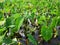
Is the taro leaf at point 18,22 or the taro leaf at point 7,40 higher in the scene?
the taro leaf at point 18,22

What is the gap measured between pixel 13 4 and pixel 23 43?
1.03 meters

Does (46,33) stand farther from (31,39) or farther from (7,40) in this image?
(7,40)

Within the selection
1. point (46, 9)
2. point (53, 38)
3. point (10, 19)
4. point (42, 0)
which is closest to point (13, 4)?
point (42, 0)

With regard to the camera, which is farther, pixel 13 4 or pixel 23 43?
pixel 13 4

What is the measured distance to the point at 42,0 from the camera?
2.33 m

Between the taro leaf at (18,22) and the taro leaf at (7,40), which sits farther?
the taro leaf at (18,22)

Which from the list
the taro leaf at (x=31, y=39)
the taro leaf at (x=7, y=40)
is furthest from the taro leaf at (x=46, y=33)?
the taro leaf at (x=7, y=40)

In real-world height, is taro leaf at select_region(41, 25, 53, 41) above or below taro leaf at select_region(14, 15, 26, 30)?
below

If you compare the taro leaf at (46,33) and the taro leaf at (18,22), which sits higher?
the taro leaf at (18,22)

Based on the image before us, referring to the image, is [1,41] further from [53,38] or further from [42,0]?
[42,0]

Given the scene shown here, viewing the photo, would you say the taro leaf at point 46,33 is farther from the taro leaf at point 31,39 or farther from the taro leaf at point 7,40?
the taro leaf at point 7,40

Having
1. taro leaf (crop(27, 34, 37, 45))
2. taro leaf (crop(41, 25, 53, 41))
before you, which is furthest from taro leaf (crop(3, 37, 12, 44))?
taro leaf (crop(41, 25, 53, 41))

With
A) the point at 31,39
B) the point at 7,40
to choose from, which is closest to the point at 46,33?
the point at 31,39

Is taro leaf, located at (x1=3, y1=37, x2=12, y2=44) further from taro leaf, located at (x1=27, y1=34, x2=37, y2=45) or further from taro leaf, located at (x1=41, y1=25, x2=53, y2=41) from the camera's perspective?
taro leaf, located at (x1=41, y1=25, x2=53, y2=41)
